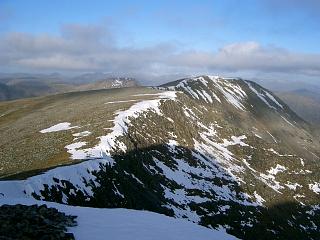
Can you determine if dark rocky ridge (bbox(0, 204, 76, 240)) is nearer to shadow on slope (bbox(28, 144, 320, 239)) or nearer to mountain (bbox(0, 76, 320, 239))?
mountain (bbox(0, 76, 320, 239))

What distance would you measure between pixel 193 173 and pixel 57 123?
98.0ft

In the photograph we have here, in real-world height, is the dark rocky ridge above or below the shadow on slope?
above

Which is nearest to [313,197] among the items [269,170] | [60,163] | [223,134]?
[269,170]

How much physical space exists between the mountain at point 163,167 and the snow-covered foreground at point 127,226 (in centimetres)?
1253

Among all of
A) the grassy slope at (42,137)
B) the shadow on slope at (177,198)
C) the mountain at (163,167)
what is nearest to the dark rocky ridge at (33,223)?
the mountain at (163,167)

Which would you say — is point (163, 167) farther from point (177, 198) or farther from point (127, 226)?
point (127, 226)

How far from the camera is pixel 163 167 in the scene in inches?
3073

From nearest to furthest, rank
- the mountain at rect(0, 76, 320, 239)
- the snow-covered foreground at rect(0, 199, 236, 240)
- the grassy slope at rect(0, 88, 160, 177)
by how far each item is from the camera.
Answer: the snow-covered foreground at rect(0, 199, 236, 240), the mountain at rect(0, 76, 320, 239), the grassy slope at rect(0, 88, 160, 177)

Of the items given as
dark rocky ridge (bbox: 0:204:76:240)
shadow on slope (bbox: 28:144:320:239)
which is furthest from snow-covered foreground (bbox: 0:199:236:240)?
shadow on slope (bbox: 28:144:320:239)

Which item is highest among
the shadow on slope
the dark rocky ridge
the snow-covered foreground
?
the dark rocky ridge

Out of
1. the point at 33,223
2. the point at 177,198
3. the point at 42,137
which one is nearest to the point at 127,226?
the point at 33,223

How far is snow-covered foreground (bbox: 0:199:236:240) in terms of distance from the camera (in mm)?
21625

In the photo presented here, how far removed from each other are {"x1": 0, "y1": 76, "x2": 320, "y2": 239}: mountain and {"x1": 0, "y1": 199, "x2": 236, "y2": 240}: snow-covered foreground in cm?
1253

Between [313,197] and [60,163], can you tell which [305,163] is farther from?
[60,163]
